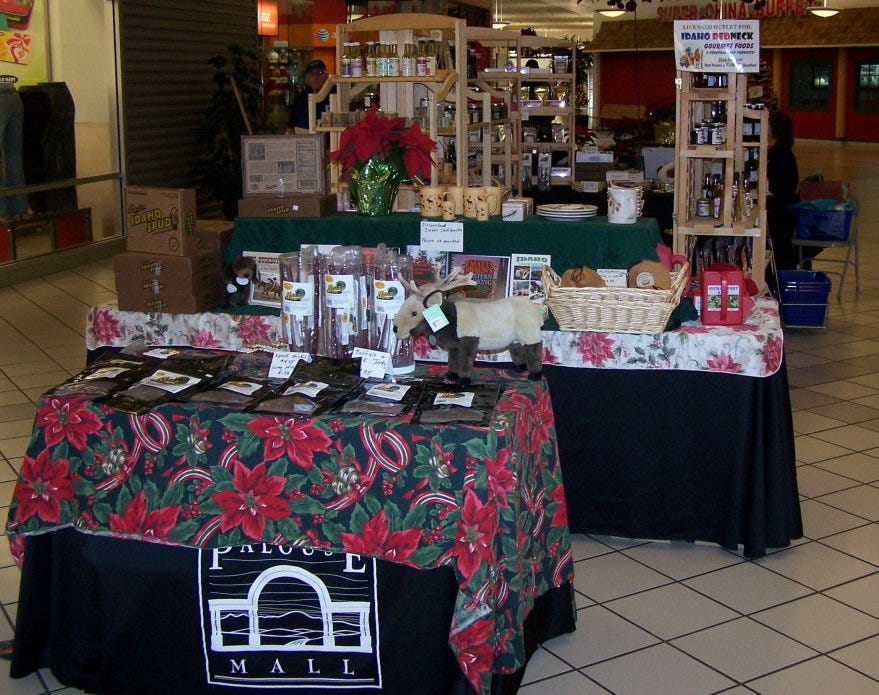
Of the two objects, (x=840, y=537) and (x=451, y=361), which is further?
(x=840, y=537)

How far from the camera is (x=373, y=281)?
3.06m

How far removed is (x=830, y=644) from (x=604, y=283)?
1410mm

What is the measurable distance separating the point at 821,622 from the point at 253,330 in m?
2.15

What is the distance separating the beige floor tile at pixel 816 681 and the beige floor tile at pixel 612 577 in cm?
62

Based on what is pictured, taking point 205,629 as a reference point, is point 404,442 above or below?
above

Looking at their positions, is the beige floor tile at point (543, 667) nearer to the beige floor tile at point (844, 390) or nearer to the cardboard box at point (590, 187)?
the beige floor tile at point (844, 390)

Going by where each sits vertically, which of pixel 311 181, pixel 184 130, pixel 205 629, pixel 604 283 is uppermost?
pixel 184 130

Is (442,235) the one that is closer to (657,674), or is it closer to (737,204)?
(657,674)

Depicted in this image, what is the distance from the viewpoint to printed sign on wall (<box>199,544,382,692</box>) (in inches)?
105

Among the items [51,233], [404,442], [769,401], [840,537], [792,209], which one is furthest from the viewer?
[51,233]

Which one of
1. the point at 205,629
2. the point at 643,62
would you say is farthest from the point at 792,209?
the point at 643,62

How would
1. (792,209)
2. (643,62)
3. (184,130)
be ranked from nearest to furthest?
(792,209)
(184,130)
(643,62)

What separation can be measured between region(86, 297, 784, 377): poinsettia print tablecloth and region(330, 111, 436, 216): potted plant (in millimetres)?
711

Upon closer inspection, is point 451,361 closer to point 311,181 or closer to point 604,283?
point 604,283
